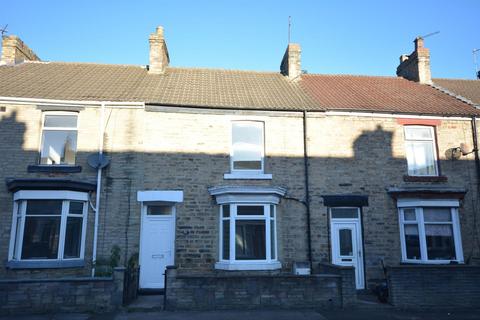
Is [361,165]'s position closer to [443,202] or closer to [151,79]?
[443,202]

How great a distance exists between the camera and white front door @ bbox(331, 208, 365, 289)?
13.5 meters

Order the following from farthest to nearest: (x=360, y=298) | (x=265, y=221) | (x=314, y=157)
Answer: (x=314, y=157) < (x=265, y=221) < (x=360, y=298)

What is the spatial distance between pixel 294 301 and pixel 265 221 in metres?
3.20

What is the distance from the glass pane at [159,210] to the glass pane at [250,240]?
2367mm

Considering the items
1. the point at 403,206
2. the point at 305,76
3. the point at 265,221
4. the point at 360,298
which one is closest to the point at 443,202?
the point at 403,206

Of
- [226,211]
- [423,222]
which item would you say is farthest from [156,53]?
[423,222]

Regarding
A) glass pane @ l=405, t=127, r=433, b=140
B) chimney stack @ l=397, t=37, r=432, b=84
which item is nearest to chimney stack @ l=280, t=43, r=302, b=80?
glass pane @ l=405, t=127, r=433, b=140

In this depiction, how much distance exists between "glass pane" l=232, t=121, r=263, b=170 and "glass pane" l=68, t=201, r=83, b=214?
526cm

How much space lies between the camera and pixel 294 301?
34.5 ft

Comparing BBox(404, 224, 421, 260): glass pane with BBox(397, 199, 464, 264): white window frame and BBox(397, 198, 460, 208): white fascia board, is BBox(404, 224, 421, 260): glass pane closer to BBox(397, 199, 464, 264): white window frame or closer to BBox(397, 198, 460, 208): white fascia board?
BBox(397, 199, 464, 264): white window frame

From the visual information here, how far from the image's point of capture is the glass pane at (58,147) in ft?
43.7

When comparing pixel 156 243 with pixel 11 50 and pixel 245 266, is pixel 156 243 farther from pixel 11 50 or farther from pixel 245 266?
pixel 11 50

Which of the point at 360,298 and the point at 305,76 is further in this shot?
the point at 305,76

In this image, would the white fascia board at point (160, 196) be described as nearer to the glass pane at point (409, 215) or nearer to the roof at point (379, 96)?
the roof at point (379, 96)
